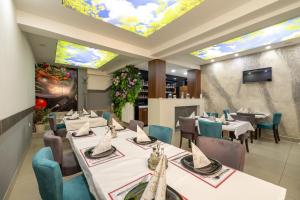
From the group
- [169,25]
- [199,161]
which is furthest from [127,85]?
[199,161]

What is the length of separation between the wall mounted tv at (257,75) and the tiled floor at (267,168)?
2.07 meters

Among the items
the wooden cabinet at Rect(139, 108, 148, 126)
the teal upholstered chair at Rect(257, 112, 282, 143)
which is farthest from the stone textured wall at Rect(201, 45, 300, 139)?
the wooden cabinet at Rect(139, 108, 148, 126)

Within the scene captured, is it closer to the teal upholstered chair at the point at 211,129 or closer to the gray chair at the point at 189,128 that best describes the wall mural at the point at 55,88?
the gray chair at the point at 189,128

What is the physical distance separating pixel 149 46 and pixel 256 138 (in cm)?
427

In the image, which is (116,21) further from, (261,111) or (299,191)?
(261,111)

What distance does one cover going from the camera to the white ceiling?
7.53ft

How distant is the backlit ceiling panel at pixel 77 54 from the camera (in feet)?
13.2

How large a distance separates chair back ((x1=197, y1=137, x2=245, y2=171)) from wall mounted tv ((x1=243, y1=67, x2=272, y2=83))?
178 inches

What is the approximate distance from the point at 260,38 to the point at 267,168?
321cm

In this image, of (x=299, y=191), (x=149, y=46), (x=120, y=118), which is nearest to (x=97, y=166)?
(x=299, y=191)

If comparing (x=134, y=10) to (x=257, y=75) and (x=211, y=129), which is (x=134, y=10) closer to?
(x=211, y=129)

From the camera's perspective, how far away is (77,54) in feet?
15.2

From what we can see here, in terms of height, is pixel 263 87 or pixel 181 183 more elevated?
pixel 263 87

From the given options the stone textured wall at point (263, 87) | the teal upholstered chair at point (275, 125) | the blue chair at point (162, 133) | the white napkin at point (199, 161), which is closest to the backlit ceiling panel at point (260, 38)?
the stone textured wall at point (263, 87)
